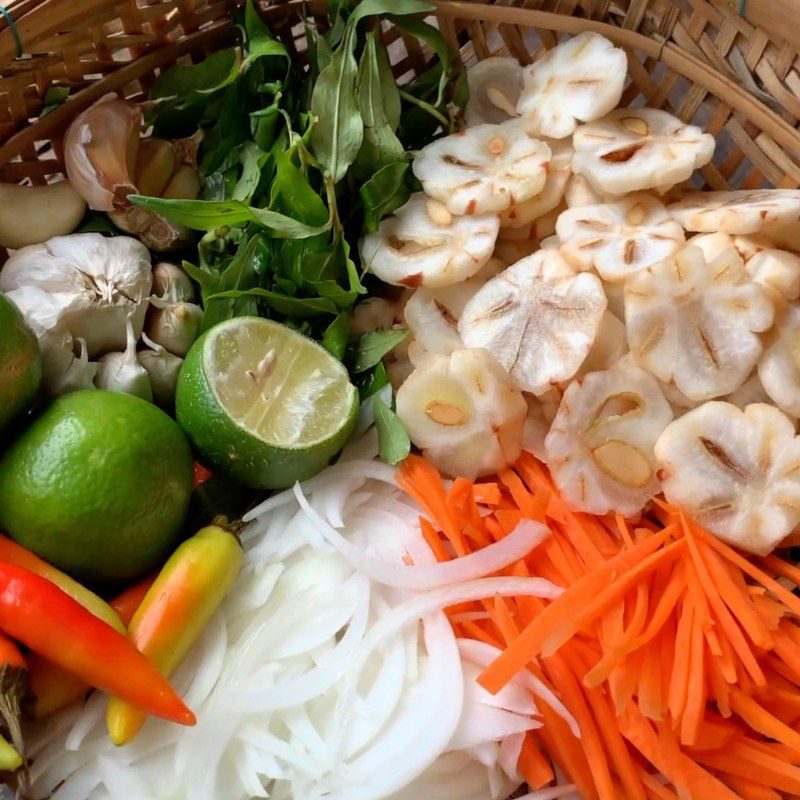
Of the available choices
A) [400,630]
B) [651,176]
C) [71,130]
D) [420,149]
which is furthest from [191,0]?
[400,630]

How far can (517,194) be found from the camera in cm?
116

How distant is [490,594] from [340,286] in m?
0.51

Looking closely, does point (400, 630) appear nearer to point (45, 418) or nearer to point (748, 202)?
point (45, 418)

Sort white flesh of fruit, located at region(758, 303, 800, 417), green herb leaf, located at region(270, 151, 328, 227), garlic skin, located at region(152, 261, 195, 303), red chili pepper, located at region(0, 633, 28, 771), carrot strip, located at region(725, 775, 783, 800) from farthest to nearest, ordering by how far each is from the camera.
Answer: garlic skin, located at region(152, 261, 195, 303)
green herb leaf, located at region(270, 151, 328, 227)
white flesh of fruit, located at region(758, 303, 800, 417)
carrot strip, located at region(725, 775, 783, 800)
red chili pepper, located at region(0, 633, 28, 771)

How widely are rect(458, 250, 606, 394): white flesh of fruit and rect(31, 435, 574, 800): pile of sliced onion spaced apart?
8.9 inches

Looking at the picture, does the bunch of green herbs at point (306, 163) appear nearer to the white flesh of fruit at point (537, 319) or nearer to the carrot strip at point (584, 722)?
Result: the white flesh of fruit at point (537, 319)

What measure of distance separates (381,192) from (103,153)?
1.35ft

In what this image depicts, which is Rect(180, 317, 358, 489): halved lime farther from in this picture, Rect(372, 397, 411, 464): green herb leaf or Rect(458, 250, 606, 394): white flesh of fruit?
Rect(458, 250, 606, 394): white flesh of fruit

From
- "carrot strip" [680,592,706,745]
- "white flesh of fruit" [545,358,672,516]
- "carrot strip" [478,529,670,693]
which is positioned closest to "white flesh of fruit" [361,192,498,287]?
"white flesh of fruit" [545,358,672,516]

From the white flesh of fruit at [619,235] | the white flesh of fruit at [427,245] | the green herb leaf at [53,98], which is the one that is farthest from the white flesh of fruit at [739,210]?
the green herb leaf at [53,98]

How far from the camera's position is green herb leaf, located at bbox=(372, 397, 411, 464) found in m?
1.13

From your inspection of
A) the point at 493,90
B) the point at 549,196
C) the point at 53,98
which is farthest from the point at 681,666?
the point at 53,98

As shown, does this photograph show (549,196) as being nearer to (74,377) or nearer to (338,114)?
(338,114)

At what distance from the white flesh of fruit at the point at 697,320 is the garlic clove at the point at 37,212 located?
832 mm
